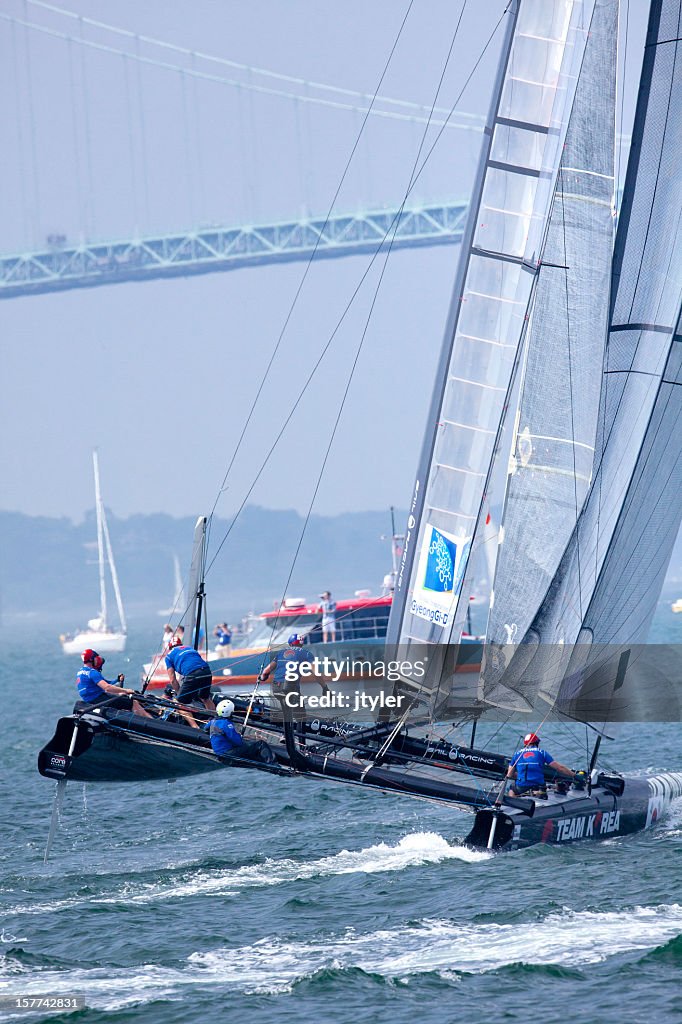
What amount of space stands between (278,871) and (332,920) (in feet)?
4.99

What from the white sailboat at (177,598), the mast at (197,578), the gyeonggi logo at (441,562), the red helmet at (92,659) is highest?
the gyeonggi logo at (441,562)

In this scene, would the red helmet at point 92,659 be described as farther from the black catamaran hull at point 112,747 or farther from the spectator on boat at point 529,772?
the spectator on boat at point 529,772

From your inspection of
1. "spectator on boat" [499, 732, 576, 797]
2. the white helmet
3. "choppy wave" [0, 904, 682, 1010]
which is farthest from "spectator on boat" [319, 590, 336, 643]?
"choppy wave" [0, 904, 682, 1010]

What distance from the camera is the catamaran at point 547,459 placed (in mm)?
11133

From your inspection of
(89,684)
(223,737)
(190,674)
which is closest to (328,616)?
(190,674)

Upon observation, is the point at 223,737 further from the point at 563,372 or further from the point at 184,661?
the point at 563,372

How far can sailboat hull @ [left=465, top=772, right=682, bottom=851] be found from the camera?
33.9 ft

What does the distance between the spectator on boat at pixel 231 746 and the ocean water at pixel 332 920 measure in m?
0.88

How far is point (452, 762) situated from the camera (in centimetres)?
1186

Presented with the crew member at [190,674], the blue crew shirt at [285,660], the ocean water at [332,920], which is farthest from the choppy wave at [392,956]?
the crew member at [190,674]

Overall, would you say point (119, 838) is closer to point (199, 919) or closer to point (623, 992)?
point (199, 919)

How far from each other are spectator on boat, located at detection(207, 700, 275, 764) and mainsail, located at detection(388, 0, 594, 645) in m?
1.43

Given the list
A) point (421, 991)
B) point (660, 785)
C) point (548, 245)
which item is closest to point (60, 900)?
point (421, 991)

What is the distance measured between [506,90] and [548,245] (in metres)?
1.29
